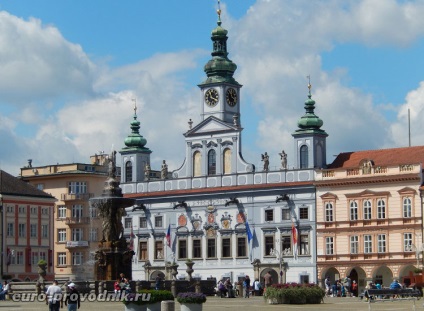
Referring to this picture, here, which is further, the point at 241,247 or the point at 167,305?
the point at 241,247

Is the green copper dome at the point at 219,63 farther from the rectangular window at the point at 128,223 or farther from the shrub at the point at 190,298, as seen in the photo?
the shrub at the point at 190,298

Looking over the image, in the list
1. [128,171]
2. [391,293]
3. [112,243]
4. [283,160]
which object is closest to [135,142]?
[128,171]

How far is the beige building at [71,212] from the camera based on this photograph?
348ft

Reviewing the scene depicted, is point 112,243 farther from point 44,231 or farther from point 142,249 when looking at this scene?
point 44,231

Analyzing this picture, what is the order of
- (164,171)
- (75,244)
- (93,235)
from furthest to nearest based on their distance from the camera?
1. (93,235)
2. (75,244)
3. (164,171)

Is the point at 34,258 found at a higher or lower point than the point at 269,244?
lower

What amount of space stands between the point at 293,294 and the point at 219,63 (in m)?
45.7

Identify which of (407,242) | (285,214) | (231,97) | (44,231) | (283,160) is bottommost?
(407,242)

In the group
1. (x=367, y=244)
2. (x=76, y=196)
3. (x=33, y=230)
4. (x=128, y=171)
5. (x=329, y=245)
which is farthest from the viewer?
(x=76, y=196)

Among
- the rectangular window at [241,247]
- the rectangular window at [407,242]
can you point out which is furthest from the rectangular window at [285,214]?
the rectangular window at [407,242]

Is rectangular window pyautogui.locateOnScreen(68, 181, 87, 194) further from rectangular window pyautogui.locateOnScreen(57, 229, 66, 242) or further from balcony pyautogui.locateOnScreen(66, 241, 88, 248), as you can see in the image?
balcony pyautogui.locateOnScreen(66, 241, 88, 248)

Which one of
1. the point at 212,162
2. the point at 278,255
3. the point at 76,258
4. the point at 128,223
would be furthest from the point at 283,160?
the point at 76,258

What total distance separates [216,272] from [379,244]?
14408 mm

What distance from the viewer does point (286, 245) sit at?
9019 cm
